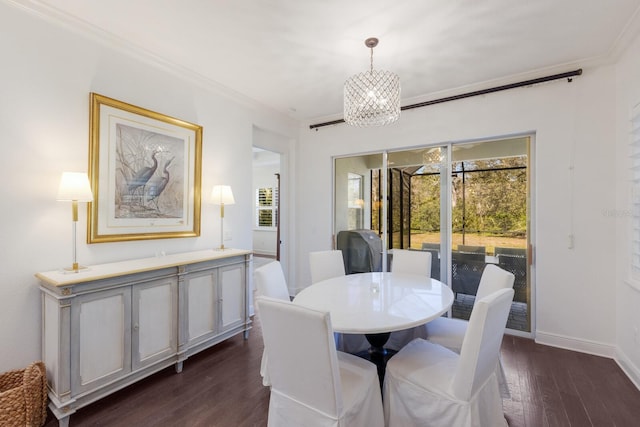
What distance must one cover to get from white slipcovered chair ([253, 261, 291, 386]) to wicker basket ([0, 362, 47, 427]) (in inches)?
54.2

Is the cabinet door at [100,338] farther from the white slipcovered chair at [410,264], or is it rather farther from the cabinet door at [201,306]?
the white slipcovered chair at [410,264]

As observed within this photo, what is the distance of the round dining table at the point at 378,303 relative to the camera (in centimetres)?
167

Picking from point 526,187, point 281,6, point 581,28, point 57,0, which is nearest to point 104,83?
point 57,0

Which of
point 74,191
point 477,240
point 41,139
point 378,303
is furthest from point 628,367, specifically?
point 41,139

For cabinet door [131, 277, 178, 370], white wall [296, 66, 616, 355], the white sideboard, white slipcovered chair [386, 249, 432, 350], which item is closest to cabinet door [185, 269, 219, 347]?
the white sideboard

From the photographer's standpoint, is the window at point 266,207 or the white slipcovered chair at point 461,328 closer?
the white slipcovered chair at point 461,328

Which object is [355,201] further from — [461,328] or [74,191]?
[74,191]

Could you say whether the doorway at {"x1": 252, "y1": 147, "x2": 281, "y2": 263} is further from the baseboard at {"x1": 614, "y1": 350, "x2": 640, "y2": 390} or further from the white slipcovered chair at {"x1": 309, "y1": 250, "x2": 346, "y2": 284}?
Answer: the baseboard at {"x1": 614, "y1": 350, "x2": 640, "y2": 390}

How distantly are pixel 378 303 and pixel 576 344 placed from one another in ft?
7.81

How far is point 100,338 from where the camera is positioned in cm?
201

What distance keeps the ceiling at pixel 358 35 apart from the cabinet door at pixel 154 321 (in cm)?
205

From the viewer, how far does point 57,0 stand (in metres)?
2.03

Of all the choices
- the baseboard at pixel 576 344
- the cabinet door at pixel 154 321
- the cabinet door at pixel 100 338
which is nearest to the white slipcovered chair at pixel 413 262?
the baseboard at pixel 576 344

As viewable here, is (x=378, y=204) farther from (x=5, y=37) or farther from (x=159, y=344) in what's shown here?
(x=5, y=37)
